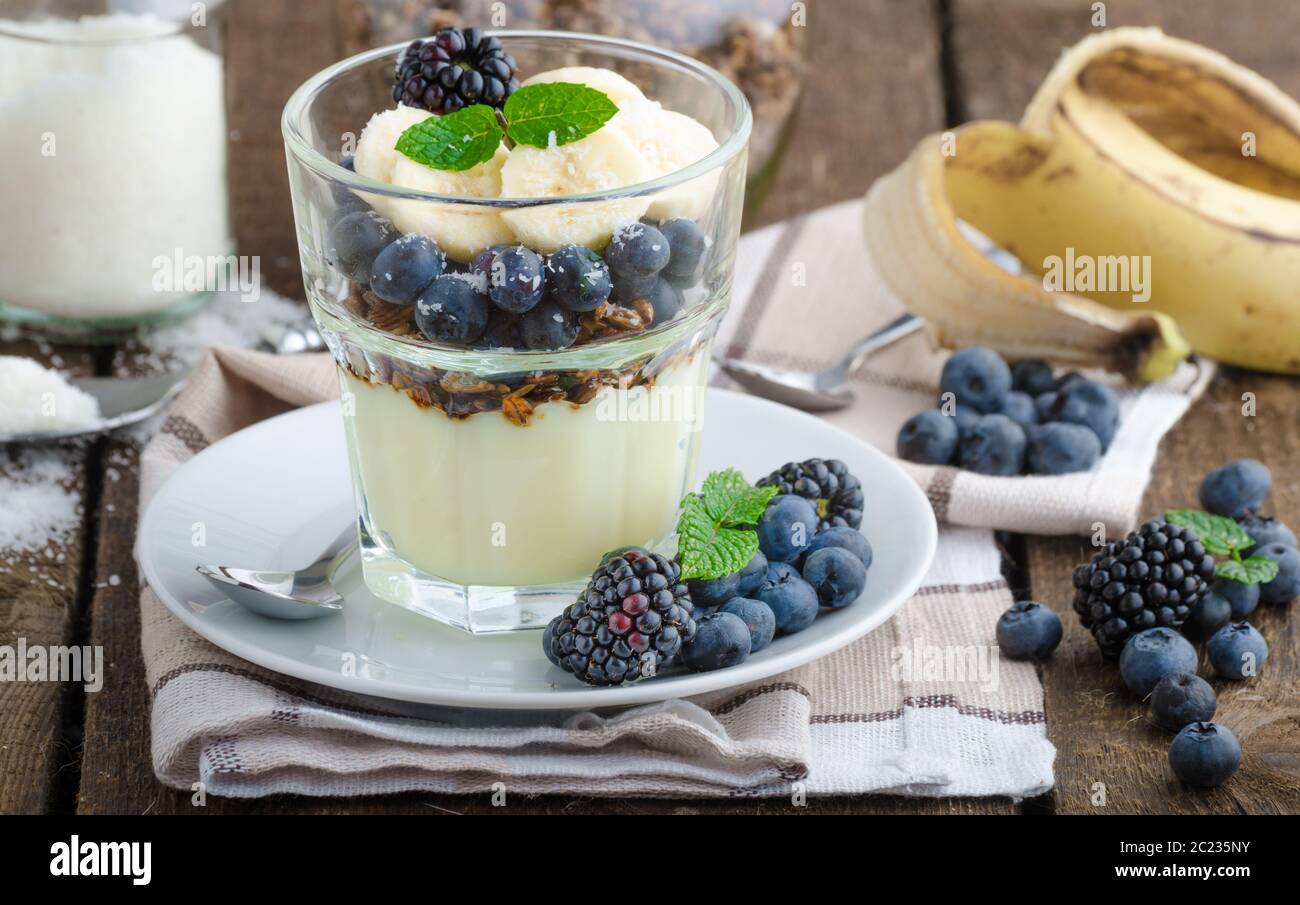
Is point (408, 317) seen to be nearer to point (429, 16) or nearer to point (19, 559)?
point (19, 559)

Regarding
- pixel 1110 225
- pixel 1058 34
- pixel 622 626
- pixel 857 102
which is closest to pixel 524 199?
pixel 622 626

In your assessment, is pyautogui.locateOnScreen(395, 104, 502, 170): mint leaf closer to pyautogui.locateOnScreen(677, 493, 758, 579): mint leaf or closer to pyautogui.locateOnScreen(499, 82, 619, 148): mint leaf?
pyautogui.locateOnScreen(499, 82, 619, 148): mint leaf

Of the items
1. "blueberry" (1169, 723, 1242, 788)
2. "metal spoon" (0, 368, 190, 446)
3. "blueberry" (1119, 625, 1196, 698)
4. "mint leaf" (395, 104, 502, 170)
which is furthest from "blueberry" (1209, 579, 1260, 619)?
"metal spoon" (0, 368, 190, 446)

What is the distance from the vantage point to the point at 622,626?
3.82 ft

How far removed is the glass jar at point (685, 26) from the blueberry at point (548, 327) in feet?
2.82

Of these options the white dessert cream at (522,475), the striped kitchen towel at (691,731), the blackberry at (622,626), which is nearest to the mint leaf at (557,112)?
the white dessert cream at (522,475)

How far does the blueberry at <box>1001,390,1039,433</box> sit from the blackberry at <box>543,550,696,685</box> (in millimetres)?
698

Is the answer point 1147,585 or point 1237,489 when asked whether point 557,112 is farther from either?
point 1237,489

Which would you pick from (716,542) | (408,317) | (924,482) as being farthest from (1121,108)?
(408,317)

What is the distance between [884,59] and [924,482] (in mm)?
1359

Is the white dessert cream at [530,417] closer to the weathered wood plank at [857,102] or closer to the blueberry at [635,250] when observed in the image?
the blueberry at [635,250]

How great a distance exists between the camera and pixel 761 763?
3.84 feet

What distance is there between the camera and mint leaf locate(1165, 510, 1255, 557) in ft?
4.84

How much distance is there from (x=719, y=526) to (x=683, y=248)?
0.86 ft
